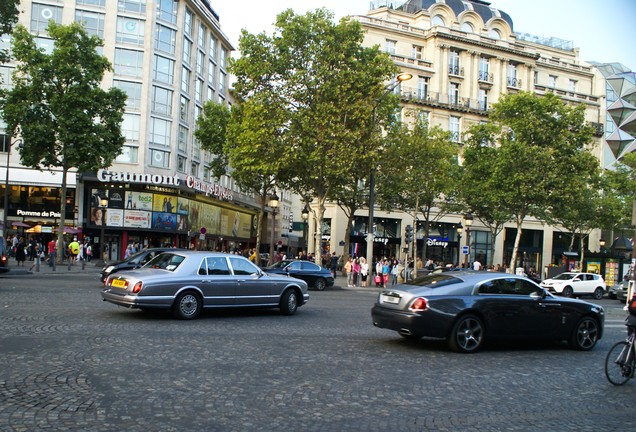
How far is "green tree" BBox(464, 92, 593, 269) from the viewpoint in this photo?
128ft

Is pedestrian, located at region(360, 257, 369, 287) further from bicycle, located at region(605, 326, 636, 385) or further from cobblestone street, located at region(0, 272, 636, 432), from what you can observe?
bicycle, located at region(605, 326, 636, 385)

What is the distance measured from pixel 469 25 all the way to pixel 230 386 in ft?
194

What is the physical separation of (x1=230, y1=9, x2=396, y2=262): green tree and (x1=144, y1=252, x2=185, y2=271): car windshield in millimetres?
18986

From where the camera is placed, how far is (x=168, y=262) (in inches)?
520

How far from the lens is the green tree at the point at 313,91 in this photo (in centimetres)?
3189

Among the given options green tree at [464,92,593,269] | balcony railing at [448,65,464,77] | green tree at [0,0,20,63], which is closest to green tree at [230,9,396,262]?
green tree at [464,92,593,269]

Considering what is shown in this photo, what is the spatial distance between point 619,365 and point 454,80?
173 ft

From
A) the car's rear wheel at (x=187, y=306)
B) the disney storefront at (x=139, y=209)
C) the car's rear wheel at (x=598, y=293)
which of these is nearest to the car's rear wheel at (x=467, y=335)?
the car's rear wheel at (x=187, y=306)

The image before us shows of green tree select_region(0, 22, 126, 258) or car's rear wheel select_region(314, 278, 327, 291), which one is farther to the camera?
green tree select_region(0, 22, 126, 258)

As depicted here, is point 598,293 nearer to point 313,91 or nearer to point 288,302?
point 313,91

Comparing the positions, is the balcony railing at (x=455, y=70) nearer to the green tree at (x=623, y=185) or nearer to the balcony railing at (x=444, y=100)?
the balcony railing at (x=444, y=100)

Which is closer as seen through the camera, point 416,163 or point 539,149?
point 539,149

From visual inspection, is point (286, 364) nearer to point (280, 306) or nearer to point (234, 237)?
point (280, 306)

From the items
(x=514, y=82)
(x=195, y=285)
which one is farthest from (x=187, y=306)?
(x=514, y=82)
